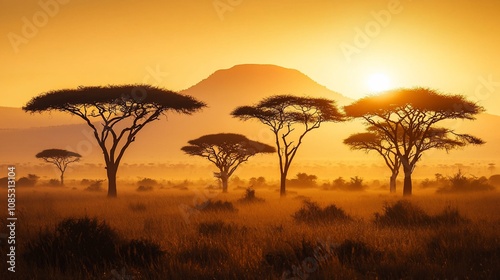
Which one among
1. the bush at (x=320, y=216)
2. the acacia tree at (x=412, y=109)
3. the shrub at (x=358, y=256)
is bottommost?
the bush at (x=320, y=216)

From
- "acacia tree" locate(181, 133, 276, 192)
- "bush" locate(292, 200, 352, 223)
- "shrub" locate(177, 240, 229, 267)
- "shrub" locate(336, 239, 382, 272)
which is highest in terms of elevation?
"acacia tree" locate(181, 133, 276, 192)

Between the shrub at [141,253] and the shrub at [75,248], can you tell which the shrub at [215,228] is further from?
the shrub at [141,253]

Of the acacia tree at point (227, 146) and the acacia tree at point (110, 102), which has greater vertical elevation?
the acacia tree at point (110, 102)

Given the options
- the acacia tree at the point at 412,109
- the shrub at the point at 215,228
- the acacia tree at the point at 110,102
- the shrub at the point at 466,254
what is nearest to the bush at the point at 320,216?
the shrub at the point at 215,228

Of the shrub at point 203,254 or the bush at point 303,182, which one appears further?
the bush at point 303,182

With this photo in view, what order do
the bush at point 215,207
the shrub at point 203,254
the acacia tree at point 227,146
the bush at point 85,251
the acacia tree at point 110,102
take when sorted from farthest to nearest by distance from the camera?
the acacia tree at point 227,146
the acacia tree at point 110,102
the bush at point 215,207
the shrub at point 203,254
the bush at point 85,251

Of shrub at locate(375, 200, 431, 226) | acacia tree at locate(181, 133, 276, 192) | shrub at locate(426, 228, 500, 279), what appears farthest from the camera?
acacia tree at locate(181, 133, 276, 192)

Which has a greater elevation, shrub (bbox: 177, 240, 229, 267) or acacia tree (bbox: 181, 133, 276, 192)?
acacia tree (bbox: 181, 133, 276, 192)

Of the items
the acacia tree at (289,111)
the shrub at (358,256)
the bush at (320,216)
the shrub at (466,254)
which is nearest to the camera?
the shrub at (466,254)

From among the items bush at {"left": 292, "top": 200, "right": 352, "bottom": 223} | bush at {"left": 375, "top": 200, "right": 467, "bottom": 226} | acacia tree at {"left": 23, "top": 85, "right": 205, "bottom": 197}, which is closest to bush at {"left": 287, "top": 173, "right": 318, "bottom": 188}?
acacia tree at {"left": 23, "top": 85, "right": 205, "bottom": 197}

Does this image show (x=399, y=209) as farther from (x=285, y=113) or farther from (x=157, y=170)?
(x=157, y=170)

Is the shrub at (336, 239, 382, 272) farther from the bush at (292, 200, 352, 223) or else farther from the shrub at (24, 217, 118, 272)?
the bush at (292, 200, 352, 223)

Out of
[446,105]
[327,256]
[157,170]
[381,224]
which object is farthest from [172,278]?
[157,170]

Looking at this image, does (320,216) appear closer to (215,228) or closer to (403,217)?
(403,217)
